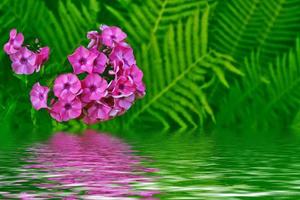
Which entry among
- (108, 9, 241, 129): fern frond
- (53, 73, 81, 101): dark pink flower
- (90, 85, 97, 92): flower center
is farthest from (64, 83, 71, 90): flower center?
(108, 9, 241, 129): fern frond

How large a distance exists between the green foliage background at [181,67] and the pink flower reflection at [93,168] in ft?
3.11

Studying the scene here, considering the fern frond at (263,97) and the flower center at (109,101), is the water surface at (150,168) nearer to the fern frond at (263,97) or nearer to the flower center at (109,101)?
the flower center at (109,101)

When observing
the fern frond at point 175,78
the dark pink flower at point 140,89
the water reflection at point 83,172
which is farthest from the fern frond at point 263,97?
the water reflection at point 83,172

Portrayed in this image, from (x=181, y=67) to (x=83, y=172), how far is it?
239 centimetres

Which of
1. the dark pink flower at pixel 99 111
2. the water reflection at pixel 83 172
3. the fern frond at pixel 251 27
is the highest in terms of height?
the fern frond at pixel 251 27

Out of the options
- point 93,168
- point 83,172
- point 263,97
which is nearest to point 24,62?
point 263,97

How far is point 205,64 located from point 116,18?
0.75 metres

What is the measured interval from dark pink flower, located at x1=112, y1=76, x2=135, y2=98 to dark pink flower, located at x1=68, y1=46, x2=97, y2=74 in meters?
0.16

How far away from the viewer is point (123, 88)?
180 inches

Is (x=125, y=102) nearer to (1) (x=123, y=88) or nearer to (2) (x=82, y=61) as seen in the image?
(1) (x=123, y=88)

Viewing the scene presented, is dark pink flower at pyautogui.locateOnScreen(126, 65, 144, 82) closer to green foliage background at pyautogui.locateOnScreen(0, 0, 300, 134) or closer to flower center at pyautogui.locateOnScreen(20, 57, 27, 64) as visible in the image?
green foliage background at pyautogui.locateOnScreen(0, 0, 300, 134)

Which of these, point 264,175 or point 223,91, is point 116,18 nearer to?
point 223,91

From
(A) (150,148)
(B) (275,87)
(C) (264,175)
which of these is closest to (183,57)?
(B) (275,87)

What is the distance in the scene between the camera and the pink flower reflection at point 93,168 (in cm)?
235
